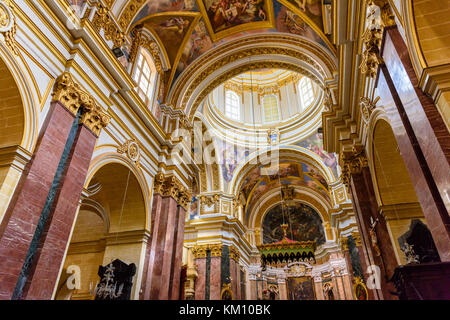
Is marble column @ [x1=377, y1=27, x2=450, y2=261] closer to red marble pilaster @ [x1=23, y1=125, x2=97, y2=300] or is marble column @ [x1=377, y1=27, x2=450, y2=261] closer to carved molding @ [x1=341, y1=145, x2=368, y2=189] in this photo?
carved molding @ [x1=341, y1=145, x2=368, y2=189]

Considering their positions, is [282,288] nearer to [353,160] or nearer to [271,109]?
[271,109]

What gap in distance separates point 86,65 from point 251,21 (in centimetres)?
639

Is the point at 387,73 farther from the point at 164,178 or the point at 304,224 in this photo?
the point at 304,224

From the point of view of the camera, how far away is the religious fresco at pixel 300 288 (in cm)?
1889

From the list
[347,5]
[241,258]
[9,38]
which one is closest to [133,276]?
[9,38]

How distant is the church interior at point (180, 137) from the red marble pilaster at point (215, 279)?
0.07 metres

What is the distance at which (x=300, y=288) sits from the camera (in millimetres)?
19188

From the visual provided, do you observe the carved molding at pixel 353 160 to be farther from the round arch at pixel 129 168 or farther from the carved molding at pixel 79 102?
the carved molding at pixel 79 102

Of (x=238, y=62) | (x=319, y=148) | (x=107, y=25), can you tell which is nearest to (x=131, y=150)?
(x=107, y=25)

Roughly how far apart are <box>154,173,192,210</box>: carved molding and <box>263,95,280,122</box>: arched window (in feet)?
35.6

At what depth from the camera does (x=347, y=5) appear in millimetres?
5812

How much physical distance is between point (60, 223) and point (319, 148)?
14.5 meters

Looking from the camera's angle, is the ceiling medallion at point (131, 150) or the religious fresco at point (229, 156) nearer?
the ceiling medallion at point (131, 150)

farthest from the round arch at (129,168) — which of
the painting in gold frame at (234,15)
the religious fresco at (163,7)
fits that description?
the painting in gold frame at (234,15)
